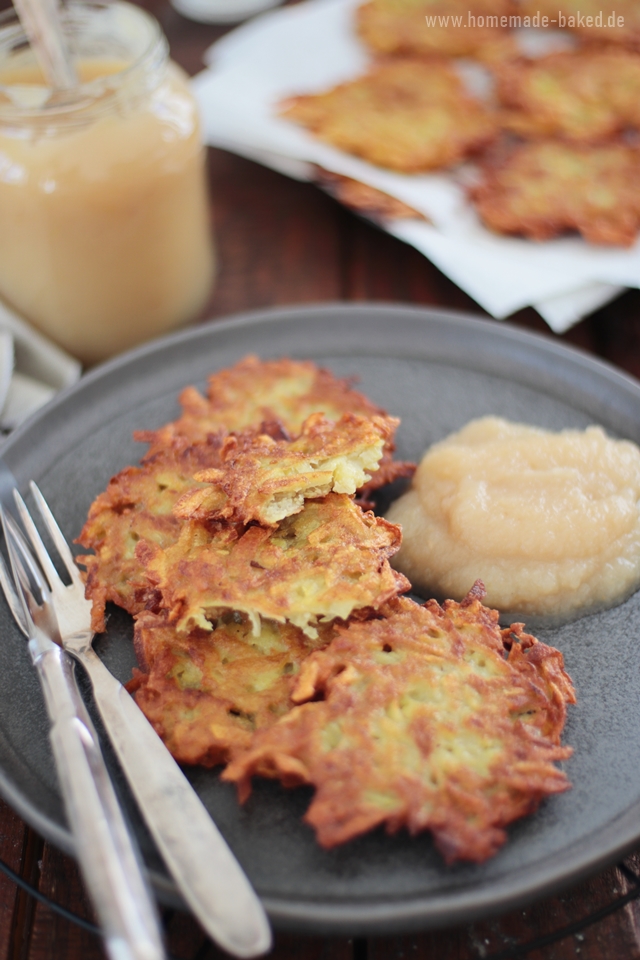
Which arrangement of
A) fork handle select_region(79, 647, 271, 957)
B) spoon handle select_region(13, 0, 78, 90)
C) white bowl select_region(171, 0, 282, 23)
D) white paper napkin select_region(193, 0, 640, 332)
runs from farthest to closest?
white bowl select_region(171, 0, 282, 23) → white paper napkin select_region(193, 0, 640, 332) → spoon handle select_region(13, 0, 78, 90) → fork handle select_region(79, 647, 271, 957)

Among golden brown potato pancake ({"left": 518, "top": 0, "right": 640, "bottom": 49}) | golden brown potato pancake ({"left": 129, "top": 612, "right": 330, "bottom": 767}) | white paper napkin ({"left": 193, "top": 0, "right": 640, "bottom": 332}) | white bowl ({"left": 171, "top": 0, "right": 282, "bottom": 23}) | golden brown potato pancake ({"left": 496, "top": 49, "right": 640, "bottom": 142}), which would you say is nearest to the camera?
golden brown potato pancake ({"left": 129, "top": 612, "right": 330, "bottom": 767})

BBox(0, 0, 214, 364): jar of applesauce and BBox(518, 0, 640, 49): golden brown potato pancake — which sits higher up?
BBox(0, 0, 214, 364): jar of applesauce

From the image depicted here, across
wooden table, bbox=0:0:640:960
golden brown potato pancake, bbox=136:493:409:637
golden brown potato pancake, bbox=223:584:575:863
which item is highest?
golden brown potato pancake, bbox=136:493:409:637

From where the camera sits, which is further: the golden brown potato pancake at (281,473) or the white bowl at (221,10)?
the white bowl at (221,10)

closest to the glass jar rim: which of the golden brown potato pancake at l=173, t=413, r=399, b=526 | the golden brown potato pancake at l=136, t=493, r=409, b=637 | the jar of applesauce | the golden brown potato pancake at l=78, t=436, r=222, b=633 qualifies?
the jar of applesauce

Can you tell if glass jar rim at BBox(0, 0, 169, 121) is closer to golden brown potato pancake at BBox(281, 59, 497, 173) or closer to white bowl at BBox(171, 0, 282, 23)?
golden brown potato pancake at BBox(281, 59, 497, 173)

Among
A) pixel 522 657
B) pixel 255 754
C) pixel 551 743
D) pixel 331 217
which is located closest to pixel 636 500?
pixel 522 657

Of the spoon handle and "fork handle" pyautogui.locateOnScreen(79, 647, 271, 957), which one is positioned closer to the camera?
"fork handle" pyautogui.locateOnScreen(79, 647, 271, 957)

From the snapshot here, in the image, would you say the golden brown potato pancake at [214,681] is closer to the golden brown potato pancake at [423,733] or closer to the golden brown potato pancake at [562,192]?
the golden brown potato pancake at [423,733]

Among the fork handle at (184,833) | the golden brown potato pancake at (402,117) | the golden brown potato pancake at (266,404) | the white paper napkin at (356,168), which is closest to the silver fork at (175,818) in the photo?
the fork handle at (184,833)
